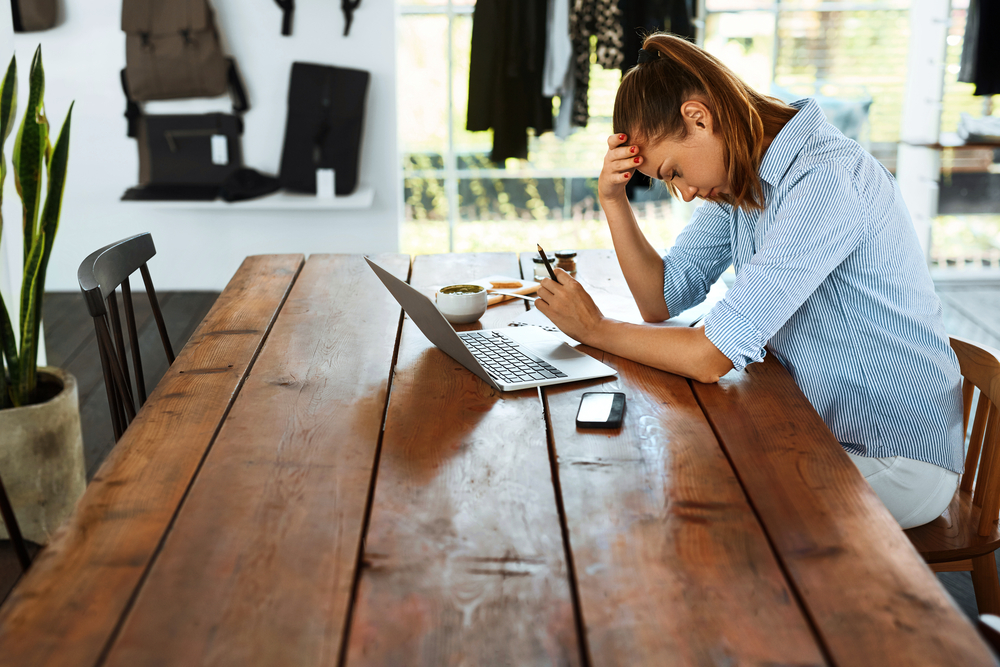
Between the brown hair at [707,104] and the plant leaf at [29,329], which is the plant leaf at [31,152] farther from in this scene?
the brown hair at [707,104]

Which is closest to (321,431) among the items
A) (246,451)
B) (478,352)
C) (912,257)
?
(246,451)

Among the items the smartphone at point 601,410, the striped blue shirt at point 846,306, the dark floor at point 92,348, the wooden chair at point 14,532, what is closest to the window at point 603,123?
the dark floor at point 92,348

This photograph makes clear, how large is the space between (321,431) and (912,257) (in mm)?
1021

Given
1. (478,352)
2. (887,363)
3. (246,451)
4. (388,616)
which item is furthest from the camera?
(478,352)

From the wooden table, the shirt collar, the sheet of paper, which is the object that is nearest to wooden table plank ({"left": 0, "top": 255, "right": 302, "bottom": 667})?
the wooden table

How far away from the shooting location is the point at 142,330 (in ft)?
12.8

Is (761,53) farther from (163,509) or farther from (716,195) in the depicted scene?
(163,509)

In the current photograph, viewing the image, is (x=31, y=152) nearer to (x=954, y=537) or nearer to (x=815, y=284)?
(x=815, y=284)

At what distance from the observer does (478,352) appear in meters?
1.49

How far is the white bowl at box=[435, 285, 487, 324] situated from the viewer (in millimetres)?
1677

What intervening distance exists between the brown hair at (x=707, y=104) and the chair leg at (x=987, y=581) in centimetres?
70

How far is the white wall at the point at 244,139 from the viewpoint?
412 cm

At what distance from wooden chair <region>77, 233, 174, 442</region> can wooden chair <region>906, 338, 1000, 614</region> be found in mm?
1388

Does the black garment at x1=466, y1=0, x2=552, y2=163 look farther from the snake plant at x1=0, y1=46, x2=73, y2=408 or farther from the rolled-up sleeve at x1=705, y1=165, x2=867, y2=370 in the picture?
the rolled-up sleeve at x1=705, y1=165, x2=867, y2=370
